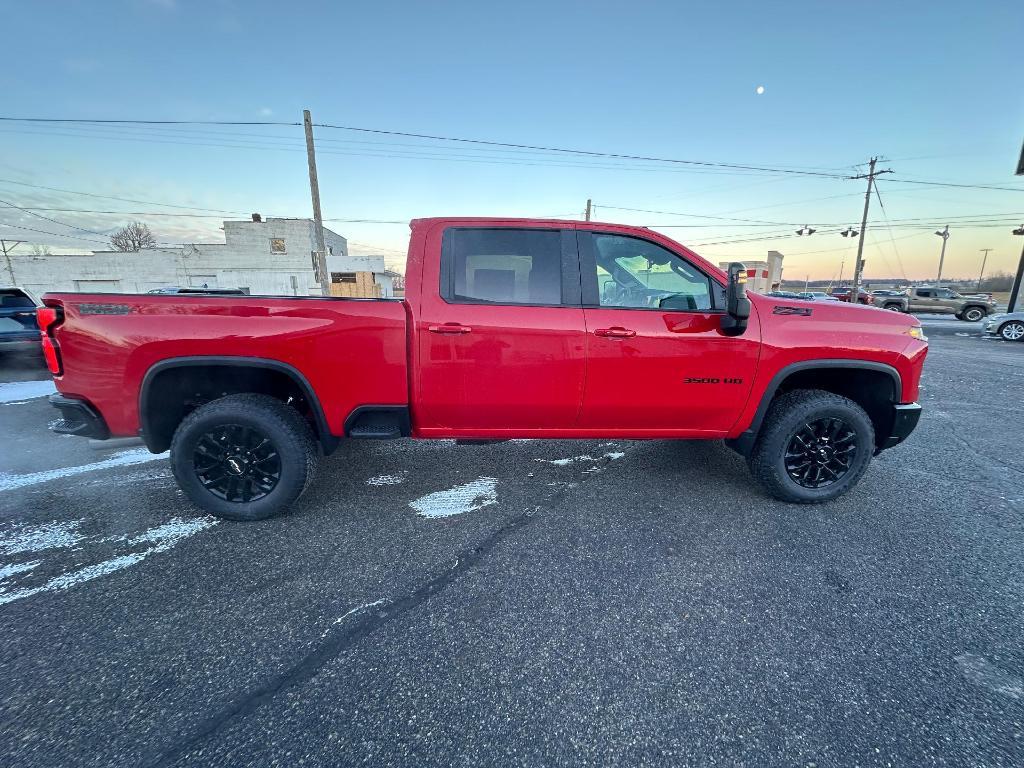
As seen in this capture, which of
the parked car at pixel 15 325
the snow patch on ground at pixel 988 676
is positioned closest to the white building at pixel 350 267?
the parked car at pixel 15 325

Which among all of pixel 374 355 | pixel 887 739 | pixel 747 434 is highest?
pixel 374 355

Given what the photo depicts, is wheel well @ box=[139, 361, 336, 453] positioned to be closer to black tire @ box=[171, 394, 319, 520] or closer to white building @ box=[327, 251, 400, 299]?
black tire @ box=[171, 394, 319, 520]

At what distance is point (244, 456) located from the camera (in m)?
2.70

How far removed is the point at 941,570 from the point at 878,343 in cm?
141

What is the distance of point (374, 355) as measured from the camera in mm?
2590

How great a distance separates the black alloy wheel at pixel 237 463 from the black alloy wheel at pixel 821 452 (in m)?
3.57

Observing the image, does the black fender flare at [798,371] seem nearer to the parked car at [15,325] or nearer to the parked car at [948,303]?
the parked car at [15,325]

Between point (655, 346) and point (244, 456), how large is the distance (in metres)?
2.77

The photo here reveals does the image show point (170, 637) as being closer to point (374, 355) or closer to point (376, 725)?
point (376, 725)

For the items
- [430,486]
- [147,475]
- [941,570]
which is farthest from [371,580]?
[941,570]

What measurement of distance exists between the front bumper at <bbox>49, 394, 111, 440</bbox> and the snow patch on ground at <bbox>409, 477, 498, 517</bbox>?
6.46 feet

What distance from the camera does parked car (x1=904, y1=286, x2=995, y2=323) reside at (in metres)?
22.7

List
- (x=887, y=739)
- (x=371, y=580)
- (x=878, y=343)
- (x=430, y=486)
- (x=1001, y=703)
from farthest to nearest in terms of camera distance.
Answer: (x=430, y=486)
(x=878, y=343)
(x=371, y=580)
(x=1001, y=703)
(x=887, y=739)

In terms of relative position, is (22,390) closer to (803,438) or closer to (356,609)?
(356,609)
